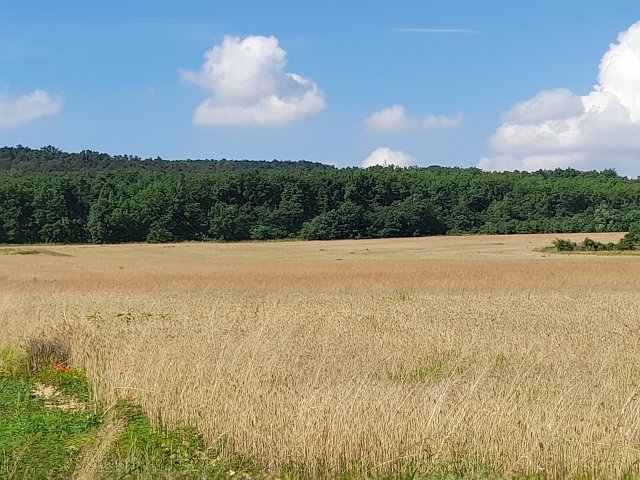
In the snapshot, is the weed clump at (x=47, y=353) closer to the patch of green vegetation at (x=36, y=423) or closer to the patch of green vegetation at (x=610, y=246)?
the patch of green vegetation at (x=36, y=423)

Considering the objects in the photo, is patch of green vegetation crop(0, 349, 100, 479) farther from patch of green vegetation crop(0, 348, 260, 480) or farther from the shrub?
the shrub

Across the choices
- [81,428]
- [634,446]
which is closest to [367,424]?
[634,446]

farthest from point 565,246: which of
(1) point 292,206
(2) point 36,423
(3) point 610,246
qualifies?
(2) point 36,423

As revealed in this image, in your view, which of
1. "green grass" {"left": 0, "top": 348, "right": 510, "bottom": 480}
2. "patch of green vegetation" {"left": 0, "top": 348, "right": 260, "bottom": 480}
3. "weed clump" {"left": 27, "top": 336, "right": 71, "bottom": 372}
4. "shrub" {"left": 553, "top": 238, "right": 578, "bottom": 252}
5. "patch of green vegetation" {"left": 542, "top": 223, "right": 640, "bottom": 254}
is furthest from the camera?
"shrub" {"left": 553, "top": 238, "right": 578, "bottom": 252}

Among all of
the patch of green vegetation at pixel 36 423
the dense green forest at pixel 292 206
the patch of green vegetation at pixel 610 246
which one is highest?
the dense green forest at pixel 292 206

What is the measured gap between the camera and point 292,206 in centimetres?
11344

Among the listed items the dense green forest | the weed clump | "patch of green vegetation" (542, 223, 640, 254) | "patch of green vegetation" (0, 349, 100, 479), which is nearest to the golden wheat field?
the weed clump

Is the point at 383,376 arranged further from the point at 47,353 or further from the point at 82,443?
the point at 47,353

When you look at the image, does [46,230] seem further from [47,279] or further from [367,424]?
[367,424]

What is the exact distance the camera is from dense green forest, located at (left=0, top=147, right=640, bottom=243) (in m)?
100

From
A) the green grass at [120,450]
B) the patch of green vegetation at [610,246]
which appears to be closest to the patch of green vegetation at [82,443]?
the green grass at [120,450]

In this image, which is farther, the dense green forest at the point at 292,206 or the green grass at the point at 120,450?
the dense green forest at the point at 292,206

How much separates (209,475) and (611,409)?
15.2ft

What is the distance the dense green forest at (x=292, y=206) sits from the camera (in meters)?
100
